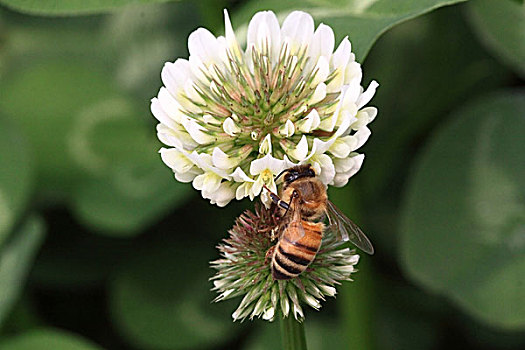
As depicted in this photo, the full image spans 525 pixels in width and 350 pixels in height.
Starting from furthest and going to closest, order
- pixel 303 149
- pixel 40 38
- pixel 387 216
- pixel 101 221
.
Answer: pixel 40 38
pixel 387 216
pixel 101 221
pixel 303 149

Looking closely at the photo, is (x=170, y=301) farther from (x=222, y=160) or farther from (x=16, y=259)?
(x=222, y=160)

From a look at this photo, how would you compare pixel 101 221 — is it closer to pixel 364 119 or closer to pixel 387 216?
pixel 387 216

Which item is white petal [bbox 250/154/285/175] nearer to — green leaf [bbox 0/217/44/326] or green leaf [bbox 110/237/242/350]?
green leaf [bbox 0/217/44/326]

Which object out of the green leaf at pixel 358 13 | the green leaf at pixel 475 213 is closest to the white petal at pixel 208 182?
the green leaf at pixel 358 13

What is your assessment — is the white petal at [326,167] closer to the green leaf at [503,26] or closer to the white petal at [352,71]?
the white petal at [352,71]

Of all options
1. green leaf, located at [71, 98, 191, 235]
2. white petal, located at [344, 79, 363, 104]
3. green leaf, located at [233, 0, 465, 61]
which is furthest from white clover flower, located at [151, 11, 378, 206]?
green leaf, located at [71, 98, 191, 235]

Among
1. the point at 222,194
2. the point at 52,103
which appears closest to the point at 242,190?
the point at 222,194

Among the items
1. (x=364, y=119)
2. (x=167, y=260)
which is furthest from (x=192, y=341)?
(x=364, y=119)
